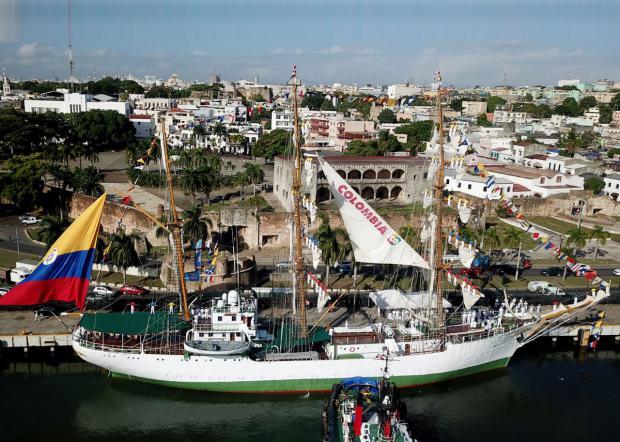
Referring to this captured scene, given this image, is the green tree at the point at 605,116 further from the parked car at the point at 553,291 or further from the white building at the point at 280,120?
the parked car at the point at 553,291

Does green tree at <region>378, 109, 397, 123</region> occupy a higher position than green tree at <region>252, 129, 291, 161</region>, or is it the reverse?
green tree at <region>378, 109, 397, 123</region>

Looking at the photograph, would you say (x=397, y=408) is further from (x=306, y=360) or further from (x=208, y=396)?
(x=208, y=396)

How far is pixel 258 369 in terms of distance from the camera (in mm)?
33750

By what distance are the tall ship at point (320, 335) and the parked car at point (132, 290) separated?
23.4 feet

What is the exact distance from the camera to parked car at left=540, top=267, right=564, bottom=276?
169 feet

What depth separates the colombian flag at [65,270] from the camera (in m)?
31.0

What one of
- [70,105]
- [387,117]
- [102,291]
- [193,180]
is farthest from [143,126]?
[102,291]

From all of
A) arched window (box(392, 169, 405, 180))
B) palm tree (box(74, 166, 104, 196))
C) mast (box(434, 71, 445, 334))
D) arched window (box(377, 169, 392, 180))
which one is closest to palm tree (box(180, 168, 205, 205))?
palm tree (box(74, 166, 104, 196))

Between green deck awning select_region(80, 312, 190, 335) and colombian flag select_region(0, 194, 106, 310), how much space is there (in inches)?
124

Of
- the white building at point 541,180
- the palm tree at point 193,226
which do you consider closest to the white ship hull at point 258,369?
the palm tree at point 193,226

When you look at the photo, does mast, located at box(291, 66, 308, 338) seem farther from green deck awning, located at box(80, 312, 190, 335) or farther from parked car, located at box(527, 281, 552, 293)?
parked car, located at box(527, 281, 552, 293)

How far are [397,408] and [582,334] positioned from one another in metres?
19.2

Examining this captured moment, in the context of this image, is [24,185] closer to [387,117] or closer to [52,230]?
[52,230]

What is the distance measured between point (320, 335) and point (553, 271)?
27.3 metres
